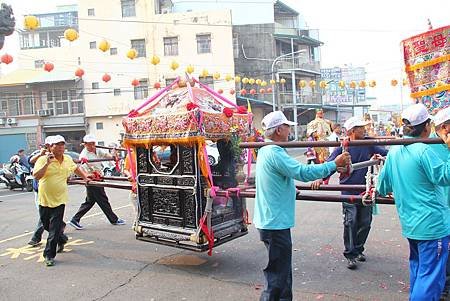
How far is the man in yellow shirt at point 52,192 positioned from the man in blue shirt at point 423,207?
436 centimetres

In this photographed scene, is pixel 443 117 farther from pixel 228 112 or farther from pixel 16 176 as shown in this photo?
pixel 16 176

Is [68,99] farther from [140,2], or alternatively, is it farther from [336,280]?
[336,280]

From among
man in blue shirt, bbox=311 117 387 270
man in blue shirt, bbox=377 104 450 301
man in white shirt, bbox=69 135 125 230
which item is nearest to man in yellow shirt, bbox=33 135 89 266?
man in white shirt, bbox=69 135 125 230

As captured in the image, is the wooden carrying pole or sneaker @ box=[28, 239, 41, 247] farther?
sneaker @ box=[28, 239, 41, 247]

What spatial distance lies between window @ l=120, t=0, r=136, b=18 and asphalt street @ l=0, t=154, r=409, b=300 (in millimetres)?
26602

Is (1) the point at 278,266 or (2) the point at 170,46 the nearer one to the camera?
(1) the point at 278,266

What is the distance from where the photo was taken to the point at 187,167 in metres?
5.23

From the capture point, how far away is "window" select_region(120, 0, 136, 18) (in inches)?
1244

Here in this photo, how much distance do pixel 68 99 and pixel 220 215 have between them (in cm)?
2924

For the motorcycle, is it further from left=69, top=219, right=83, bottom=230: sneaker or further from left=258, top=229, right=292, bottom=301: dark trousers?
left=258, top=229, right=292, bottom=301: dark trousers

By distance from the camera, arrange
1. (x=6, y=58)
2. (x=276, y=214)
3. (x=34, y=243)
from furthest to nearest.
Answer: (x=6, y=58) → (x=34, y=243) → (x=276, y=214)

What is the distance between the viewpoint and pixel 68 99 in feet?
105

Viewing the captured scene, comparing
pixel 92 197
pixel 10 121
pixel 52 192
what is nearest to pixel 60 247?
pixel 52 192

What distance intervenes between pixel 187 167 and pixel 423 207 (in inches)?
109
